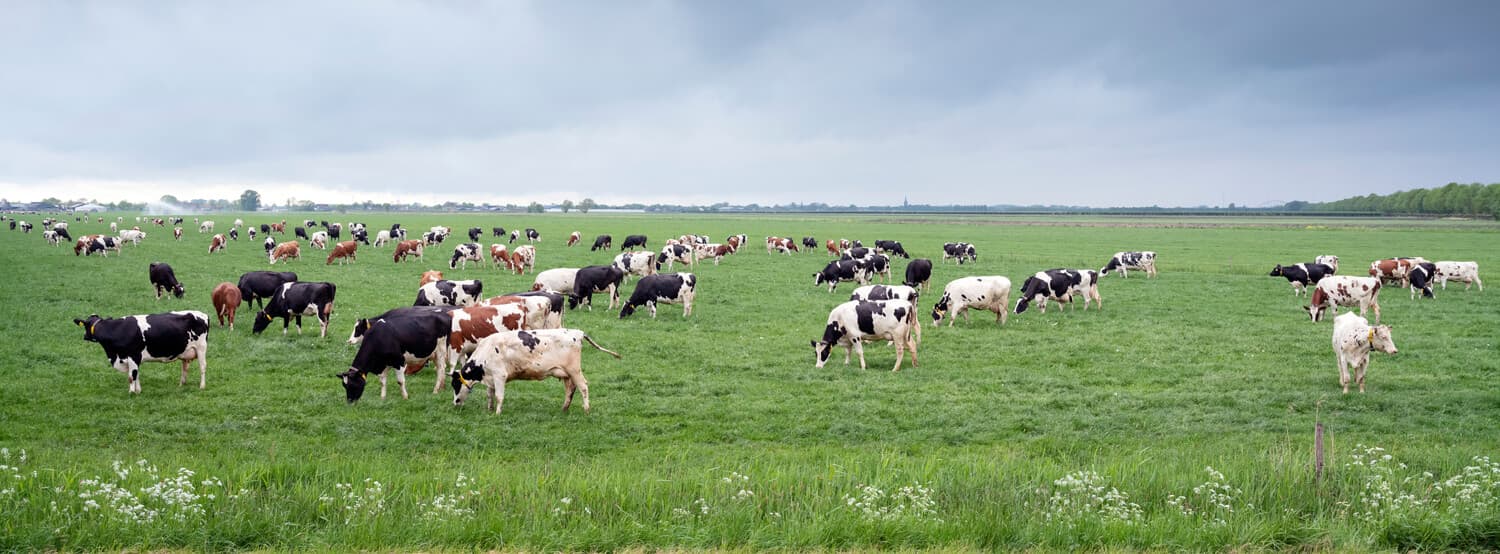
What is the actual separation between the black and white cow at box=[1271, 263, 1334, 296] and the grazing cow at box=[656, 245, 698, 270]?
25.4 meters

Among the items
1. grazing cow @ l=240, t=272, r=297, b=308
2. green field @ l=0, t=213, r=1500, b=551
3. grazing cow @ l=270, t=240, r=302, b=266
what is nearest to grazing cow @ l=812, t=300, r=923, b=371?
green field @ l=0, t=213, r=1500, b=551

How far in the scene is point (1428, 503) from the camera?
8297mm

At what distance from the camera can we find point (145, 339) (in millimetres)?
14172

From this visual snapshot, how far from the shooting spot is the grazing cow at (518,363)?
13.5 metres

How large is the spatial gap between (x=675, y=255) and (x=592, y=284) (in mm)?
16936

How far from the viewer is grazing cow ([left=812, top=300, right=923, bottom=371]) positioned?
17.4m

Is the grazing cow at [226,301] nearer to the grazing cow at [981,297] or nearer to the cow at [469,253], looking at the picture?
the grazing cow at [981,297]

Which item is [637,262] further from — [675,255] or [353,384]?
[353,384]

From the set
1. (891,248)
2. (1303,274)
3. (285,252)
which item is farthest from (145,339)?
(891,248)

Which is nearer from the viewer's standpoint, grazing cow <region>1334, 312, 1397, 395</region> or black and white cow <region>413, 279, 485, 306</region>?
grazing cow <region>1334, 312, 1397, 395</region>

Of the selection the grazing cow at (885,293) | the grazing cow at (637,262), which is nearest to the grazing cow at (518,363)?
the grazing cow at (885,293)

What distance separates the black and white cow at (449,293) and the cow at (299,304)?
2856 millimetres

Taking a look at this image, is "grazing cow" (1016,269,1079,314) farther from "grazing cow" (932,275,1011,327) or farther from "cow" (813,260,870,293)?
"cow" (813,260,870,293)

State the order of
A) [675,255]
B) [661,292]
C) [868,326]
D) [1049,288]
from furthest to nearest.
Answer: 1. [675,255]
2. [1049,288]
3. [661,292]
4. [868,326]
